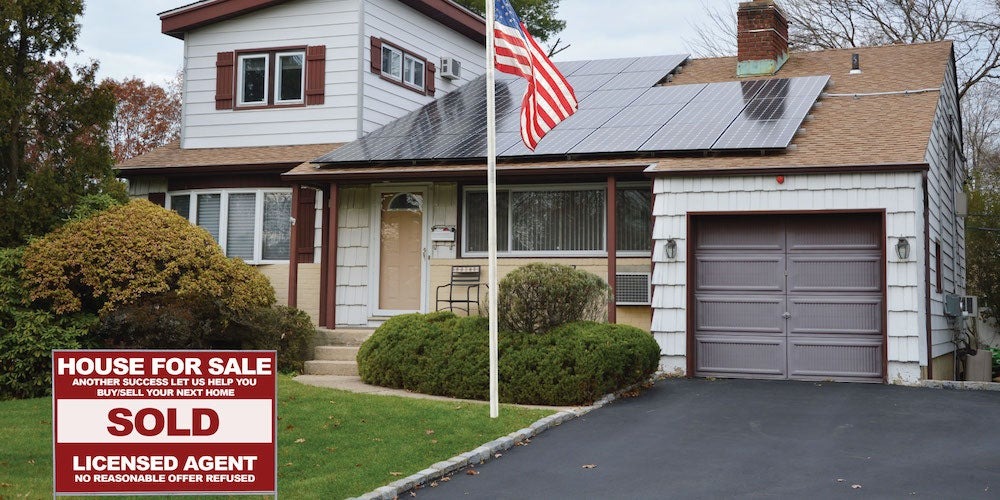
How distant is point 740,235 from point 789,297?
1.01 m

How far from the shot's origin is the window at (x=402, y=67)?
16.7 metres

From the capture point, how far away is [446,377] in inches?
435

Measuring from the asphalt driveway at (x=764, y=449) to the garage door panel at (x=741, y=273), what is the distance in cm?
177

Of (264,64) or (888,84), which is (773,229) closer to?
(888,84)

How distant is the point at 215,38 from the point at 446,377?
908 centimetres

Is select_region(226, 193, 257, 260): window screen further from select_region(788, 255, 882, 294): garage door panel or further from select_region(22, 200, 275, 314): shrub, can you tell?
select_region(788, 255, 882, 294): garage door panel

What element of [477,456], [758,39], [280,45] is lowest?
[477,456]

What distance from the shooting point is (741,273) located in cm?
1274

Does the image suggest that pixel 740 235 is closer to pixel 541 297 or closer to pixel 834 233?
pixel 834 233

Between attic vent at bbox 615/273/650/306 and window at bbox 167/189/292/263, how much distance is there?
18.2 ft

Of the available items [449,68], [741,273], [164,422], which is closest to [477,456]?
[164,422]

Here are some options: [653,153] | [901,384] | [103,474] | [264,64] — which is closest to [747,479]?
[103,474]

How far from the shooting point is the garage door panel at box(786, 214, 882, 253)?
480 inches

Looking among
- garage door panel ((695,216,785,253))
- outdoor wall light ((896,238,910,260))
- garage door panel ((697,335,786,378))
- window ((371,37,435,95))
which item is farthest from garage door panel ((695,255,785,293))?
window ((371,37,435,95))
